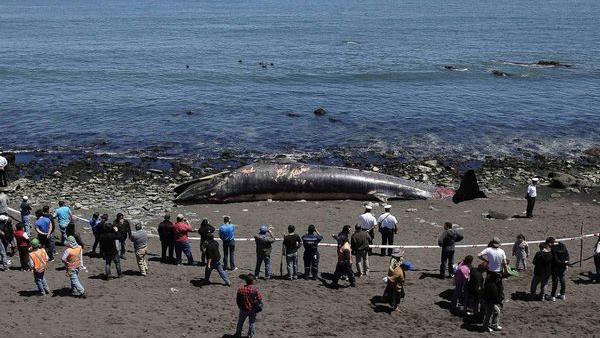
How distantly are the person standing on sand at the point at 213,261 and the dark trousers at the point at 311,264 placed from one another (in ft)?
8.32

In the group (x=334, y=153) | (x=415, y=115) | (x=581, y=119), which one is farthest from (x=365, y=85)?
(x=334, y=153)

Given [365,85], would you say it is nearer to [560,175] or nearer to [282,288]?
[560,175]

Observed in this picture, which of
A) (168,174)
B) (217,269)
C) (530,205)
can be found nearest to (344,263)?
(217,269)

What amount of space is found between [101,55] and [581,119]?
59.4 meters

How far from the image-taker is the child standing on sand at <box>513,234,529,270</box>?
21766 mm

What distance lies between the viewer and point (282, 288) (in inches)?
819

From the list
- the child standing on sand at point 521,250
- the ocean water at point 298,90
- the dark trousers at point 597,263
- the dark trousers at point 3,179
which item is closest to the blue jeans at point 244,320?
the child standing on sand at point 521,250

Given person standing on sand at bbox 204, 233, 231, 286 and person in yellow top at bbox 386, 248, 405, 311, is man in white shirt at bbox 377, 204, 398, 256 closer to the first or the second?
person in yellow top at bbox 386, 248, 405, 311

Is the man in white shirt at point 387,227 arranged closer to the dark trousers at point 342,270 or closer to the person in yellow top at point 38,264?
the dark trousers at point 342,270

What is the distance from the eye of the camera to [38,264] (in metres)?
19.0

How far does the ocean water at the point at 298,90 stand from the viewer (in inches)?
1778

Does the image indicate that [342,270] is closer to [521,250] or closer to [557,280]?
[521,250]

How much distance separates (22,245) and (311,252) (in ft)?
30.0

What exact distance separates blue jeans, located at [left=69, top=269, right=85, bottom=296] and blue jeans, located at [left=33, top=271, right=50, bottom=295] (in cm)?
79
